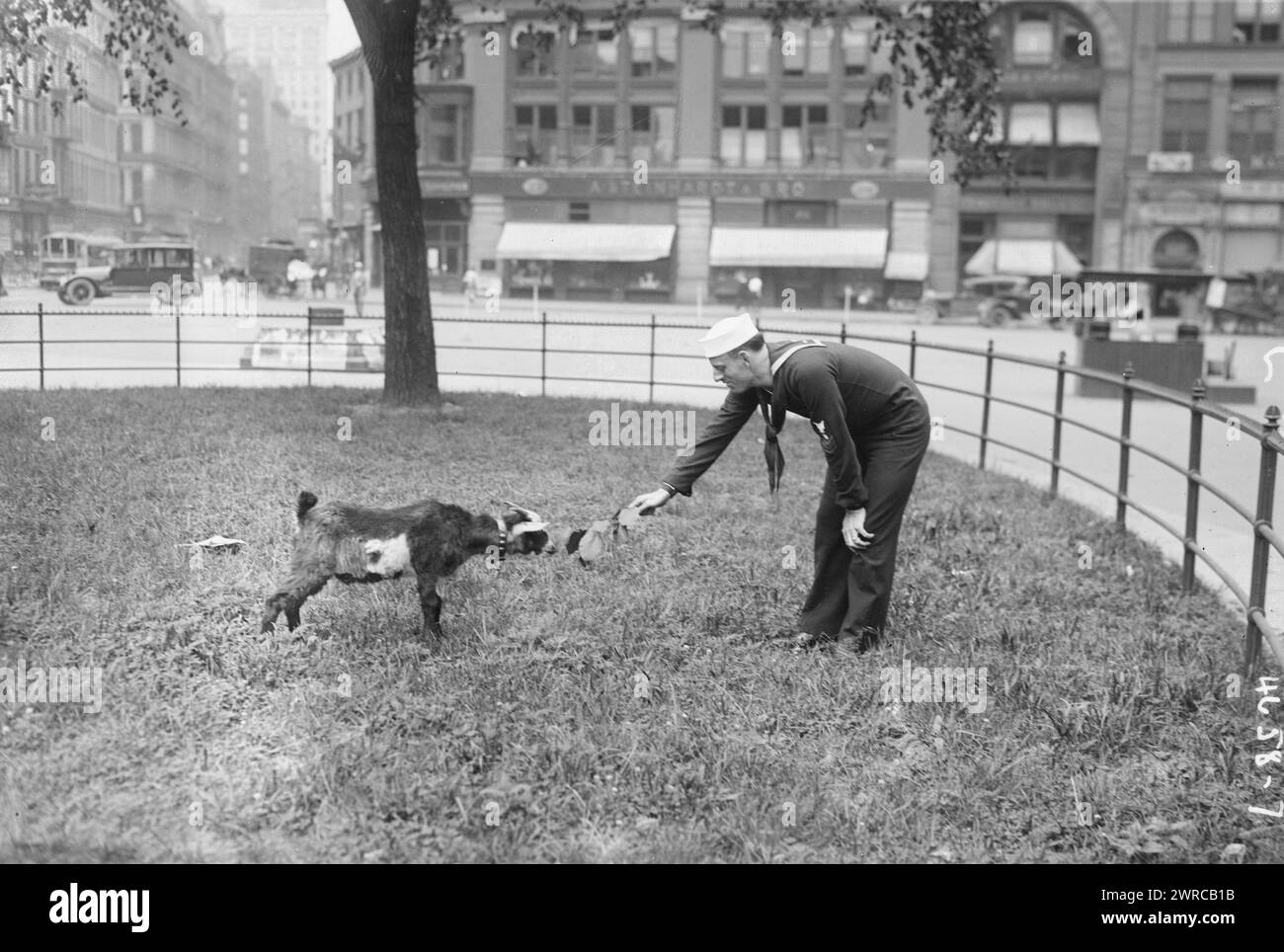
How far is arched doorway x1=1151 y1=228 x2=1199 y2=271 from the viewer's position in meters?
49.3

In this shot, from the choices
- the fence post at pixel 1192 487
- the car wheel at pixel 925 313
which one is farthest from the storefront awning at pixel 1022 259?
the fence post at pixel 1192 487

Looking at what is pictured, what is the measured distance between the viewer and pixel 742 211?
1932 inches

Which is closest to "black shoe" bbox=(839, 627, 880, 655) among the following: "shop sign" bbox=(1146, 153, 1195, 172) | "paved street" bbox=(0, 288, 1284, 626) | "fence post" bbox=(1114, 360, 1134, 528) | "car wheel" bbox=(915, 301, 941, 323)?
"paved street" bbox=(0, 288, 1284, 626)

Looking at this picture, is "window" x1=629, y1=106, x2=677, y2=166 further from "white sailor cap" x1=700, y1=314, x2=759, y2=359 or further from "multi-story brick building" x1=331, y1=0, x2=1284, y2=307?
"white sailor cap" x1=700, y1=314, x2=759, y2=359

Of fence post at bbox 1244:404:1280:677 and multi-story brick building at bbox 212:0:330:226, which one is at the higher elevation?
multi-story brick building at bbox 212:0:330:226

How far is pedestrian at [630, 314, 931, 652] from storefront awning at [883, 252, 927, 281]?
4291cm

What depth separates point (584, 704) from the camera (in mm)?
5473

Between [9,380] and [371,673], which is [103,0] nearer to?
[9,380]

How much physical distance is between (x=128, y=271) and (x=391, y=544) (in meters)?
12.3

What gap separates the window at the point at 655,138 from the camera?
4869cm

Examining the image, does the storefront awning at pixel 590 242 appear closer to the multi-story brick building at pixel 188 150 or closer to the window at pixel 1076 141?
the window at pixel 1076 141

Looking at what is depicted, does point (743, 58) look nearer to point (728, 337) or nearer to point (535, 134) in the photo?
point (535, 134)

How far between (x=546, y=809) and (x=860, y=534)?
7.50 ft
